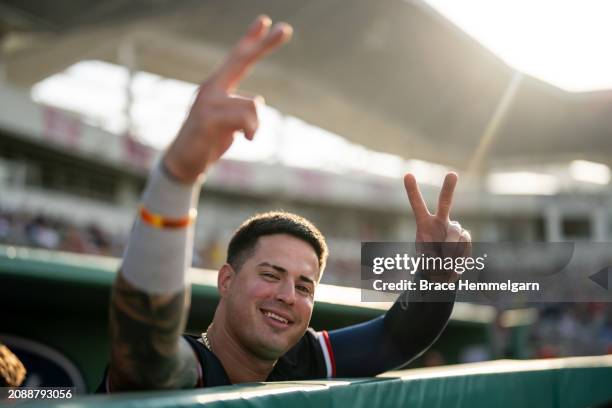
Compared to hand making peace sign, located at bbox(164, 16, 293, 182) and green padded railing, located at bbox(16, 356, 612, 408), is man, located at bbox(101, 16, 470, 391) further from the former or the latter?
green padded railing, located at bbox(16, 356, 612, 408)

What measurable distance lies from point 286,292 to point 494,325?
6643mm

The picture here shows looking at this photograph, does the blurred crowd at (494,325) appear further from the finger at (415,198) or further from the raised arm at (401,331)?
the finger at (415,198)

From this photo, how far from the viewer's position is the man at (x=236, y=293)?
3.84 feet

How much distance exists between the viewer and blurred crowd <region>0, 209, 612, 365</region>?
8.08 meters

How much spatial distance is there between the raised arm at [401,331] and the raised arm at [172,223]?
882 mm

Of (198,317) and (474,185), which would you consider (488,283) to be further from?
(474,185)

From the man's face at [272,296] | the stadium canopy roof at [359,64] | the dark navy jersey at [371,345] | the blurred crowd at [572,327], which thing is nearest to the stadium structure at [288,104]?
the stadium canopy roof at [359,64]

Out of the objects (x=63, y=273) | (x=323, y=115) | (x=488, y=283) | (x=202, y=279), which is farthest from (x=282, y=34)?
(x=323, y=115)

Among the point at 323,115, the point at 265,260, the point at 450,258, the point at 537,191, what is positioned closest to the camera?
the point at 265,260

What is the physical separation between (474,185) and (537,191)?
3420 millimetres

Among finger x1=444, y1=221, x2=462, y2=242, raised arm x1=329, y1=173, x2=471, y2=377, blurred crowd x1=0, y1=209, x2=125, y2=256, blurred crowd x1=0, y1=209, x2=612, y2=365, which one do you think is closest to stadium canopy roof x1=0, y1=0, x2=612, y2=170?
blurred crowd x1=0, y1=209, x2=612, y2=365

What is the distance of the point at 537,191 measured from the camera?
3528 centimetres

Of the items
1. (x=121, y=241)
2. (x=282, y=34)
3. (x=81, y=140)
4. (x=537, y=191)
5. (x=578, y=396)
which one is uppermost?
(x=537, y=191)

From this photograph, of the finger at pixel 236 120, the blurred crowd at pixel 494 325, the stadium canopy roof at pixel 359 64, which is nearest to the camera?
the finger at pixel 236 120
